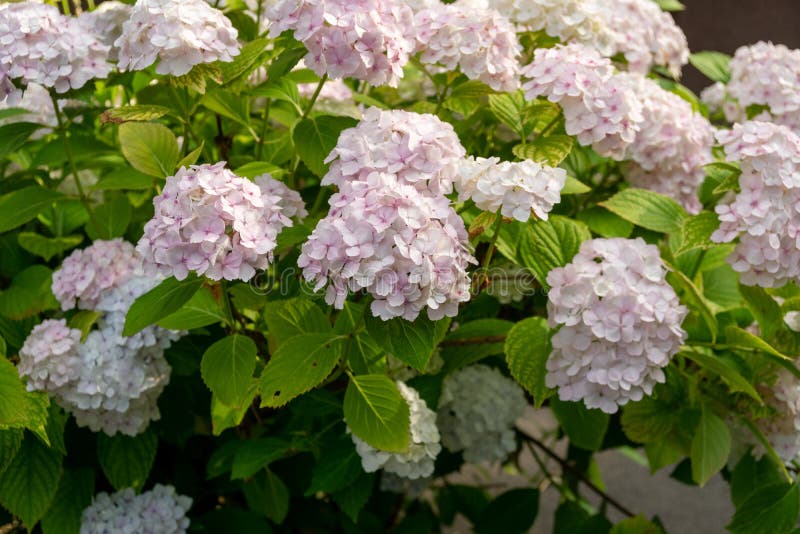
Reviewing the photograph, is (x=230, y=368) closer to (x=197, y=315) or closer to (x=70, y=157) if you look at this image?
(x=197, y=315)

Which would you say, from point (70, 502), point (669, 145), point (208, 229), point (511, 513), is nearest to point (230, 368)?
point (208, 229)

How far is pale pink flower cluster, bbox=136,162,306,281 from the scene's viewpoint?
92cm

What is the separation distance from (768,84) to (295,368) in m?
0.98

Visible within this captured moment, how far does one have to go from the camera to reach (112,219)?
1312mm

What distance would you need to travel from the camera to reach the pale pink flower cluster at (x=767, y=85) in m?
1.45

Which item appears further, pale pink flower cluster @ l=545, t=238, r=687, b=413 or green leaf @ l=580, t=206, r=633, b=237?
green leaf @ l=580, t=206, r=633, b=237

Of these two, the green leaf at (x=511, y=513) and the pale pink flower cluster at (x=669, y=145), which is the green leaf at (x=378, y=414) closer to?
the pale pink flower cluster at (x=669, y=145)

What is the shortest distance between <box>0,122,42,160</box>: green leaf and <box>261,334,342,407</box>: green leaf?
0.53 metres

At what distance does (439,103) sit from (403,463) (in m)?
0.51

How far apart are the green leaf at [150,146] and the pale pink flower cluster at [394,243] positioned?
307 mm

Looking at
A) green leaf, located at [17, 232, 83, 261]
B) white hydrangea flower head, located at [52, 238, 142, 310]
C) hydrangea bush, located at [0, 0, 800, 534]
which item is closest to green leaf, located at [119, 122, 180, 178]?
hydrangea bush, located at [0, 0, 800, 534]

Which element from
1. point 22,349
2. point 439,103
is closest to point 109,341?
point 22,349

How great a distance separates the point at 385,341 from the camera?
3.03 ft

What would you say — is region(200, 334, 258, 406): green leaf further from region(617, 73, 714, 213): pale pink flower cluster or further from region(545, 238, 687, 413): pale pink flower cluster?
region(617, 73, 714, 213): pale pink flower cluster
